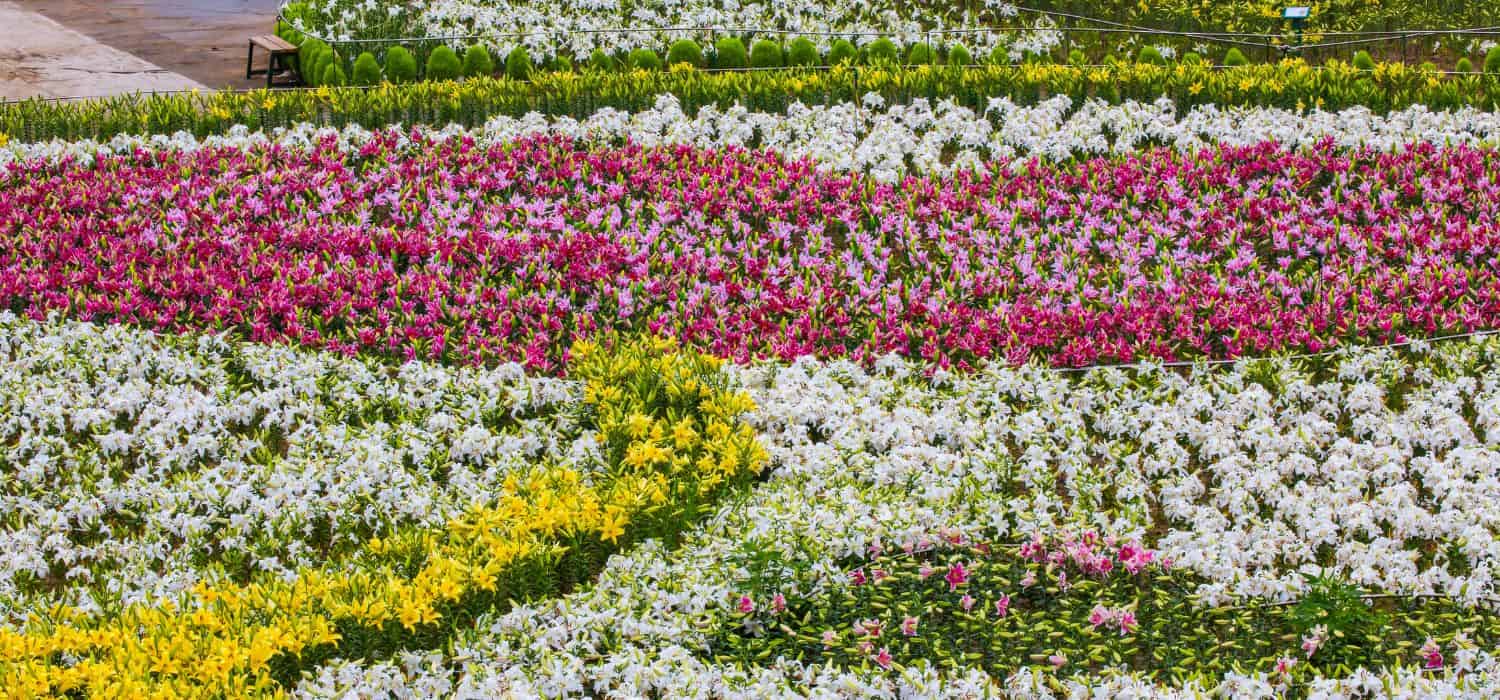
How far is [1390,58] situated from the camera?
15.1 metres

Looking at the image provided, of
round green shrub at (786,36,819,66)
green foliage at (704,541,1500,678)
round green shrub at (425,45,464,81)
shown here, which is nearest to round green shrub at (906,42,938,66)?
round green shrub at (786,36,819,66)

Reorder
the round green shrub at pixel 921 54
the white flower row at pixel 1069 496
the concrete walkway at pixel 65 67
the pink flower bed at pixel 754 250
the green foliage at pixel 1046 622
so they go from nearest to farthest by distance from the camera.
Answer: the white flower row at pixel 1069 496, the green foliage at pixel 1046 622, the pink flower bed at pixel 754 250, the round green shrub at pixel 921 54, the concrete walkway at pixel 65 67

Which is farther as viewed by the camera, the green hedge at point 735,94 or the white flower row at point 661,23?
the white flower row at point 661,23

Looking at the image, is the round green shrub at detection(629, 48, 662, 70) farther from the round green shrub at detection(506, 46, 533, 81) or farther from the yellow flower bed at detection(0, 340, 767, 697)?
the yellow flower bed at detection(0, 340, 767, 697)

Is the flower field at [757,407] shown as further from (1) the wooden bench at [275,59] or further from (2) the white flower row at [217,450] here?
(1) the wooden bench at [275,59]

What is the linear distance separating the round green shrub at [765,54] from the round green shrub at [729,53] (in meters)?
0.12

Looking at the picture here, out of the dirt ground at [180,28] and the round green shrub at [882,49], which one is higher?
the round green shrub at [882,49]

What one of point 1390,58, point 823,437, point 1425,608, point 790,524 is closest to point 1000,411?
point 823,437

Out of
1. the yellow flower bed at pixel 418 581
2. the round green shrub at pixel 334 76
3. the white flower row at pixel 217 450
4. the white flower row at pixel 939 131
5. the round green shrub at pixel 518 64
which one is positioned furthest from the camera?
the round green shrub at pixel 518 64

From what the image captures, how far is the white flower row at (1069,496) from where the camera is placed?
5.73 meters

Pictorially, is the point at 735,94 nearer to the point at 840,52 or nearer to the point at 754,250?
the point at 840,52

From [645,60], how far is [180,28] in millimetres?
6955

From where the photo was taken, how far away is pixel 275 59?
1558cm

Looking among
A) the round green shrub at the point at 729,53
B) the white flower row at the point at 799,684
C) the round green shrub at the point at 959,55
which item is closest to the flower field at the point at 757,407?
the white flower row at the point at 799,684
